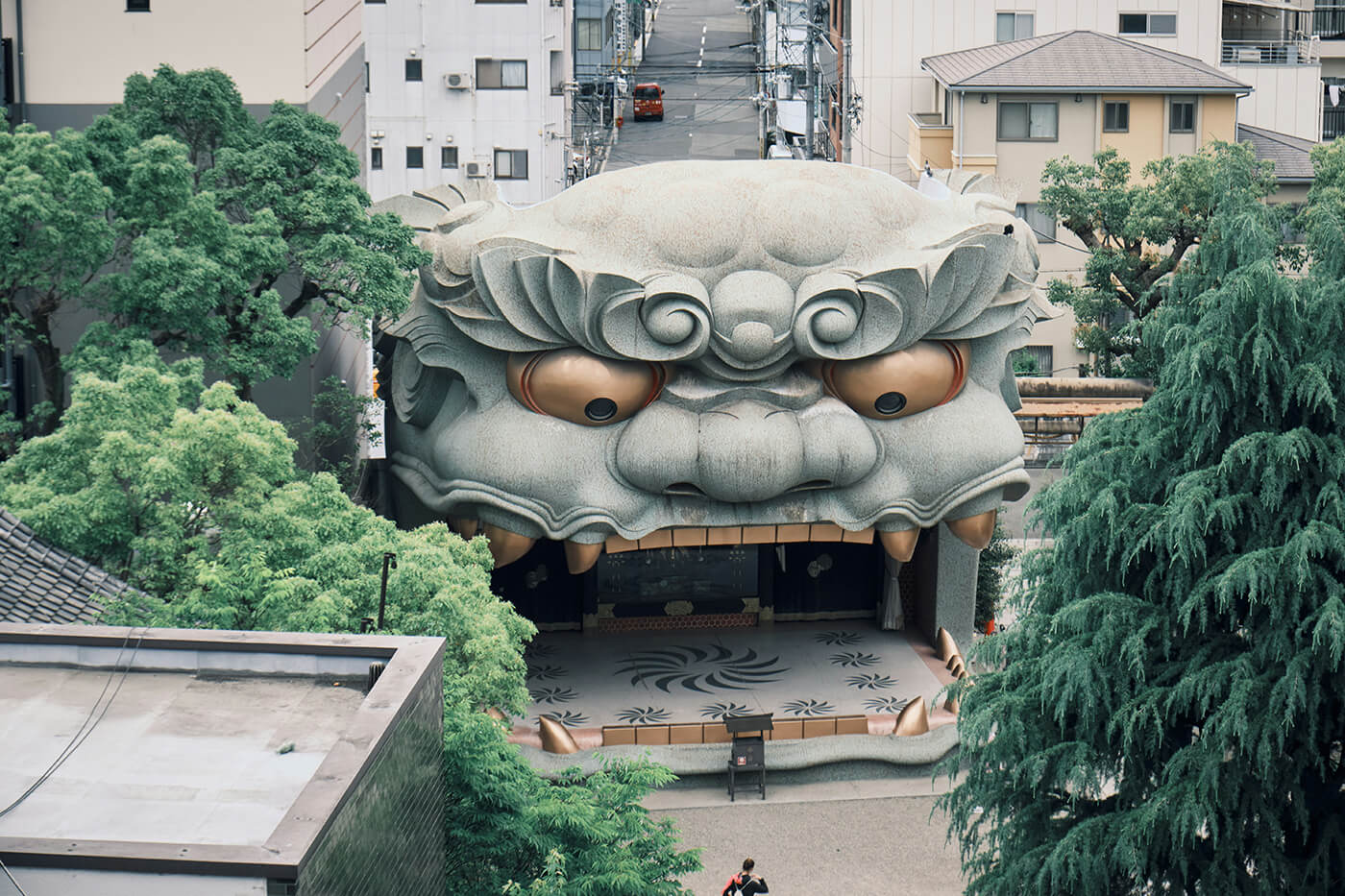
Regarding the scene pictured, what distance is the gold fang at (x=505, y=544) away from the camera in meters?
30.4

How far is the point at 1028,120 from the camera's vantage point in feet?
184

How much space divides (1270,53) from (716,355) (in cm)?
4235

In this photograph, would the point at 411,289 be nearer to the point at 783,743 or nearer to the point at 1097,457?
the point at 783,743

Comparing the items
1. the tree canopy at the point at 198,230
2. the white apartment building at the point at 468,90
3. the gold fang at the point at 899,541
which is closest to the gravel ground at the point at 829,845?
the gold fang at the point at 899,541

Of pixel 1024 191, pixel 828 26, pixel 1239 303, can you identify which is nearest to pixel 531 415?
pixel 1239 303

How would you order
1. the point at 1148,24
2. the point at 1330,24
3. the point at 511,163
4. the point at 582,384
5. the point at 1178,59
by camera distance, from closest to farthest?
the point at 582,384 < the point at 1178,59 < the point at 1148,24 < the point at 511,163 < the point at 1330,24

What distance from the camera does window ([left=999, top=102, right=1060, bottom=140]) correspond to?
184 ft

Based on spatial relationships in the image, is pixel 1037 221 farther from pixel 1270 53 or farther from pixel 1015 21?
pixel 1270 53

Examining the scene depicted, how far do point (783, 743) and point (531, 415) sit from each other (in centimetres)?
700

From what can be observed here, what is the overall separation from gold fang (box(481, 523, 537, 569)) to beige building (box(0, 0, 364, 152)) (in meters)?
9.73

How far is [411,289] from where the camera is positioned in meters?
30.7

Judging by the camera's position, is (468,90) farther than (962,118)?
Yes

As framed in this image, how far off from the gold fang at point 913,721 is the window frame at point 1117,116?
30257mm

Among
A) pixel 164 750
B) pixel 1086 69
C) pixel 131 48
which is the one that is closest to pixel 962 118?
pixel 1086 69
